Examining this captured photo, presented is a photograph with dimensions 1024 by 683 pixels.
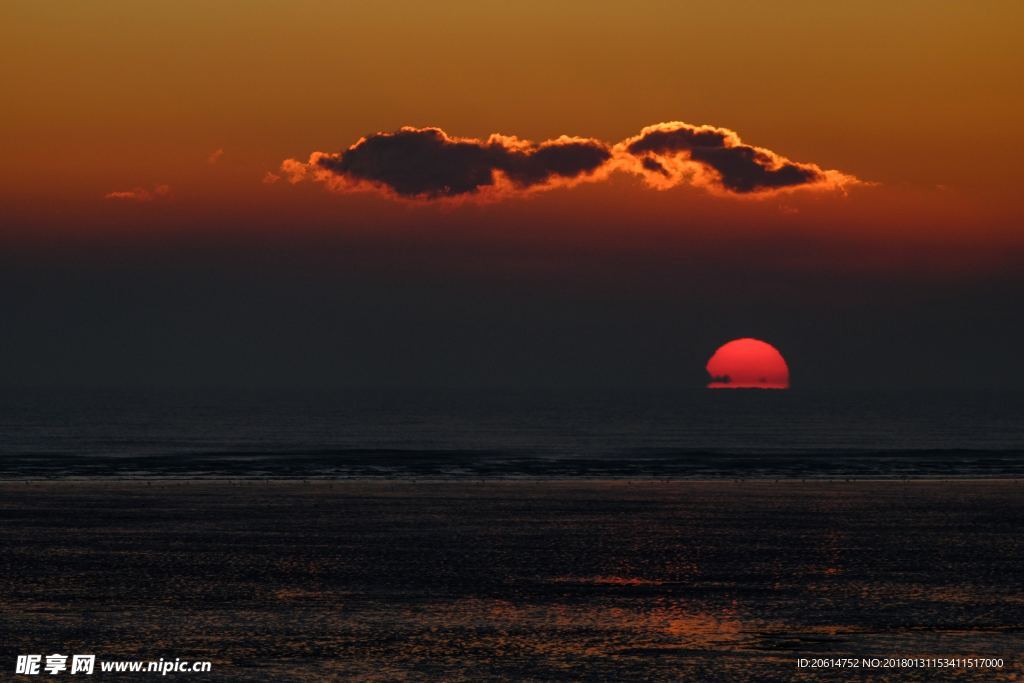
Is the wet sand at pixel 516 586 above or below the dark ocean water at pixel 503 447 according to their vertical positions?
above

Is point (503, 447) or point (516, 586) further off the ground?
point (516, 586)

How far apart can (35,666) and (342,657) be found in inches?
161

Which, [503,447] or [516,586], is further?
[503,447]

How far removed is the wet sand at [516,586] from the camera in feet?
64.1

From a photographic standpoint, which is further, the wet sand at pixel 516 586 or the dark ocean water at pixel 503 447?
the dark ocean water at pixel 503 447

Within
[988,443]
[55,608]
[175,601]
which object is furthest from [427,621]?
[988,443]

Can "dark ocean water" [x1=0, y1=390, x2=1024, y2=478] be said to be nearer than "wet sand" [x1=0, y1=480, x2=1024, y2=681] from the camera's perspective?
No

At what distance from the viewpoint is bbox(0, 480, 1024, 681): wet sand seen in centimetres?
1955

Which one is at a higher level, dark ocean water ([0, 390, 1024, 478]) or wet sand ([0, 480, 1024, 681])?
wet sand ([0, 480, 1024, 681])

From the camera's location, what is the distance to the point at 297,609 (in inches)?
925

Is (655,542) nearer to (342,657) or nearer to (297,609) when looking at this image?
(297,609)

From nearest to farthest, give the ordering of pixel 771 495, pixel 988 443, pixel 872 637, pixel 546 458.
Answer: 1. pixel 872 637
2. pixel 771 495
3. pixel 546 458
4. pixel 988 443

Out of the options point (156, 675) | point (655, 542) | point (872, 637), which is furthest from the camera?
point (655, 542)

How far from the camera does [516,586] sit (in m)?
26.6
